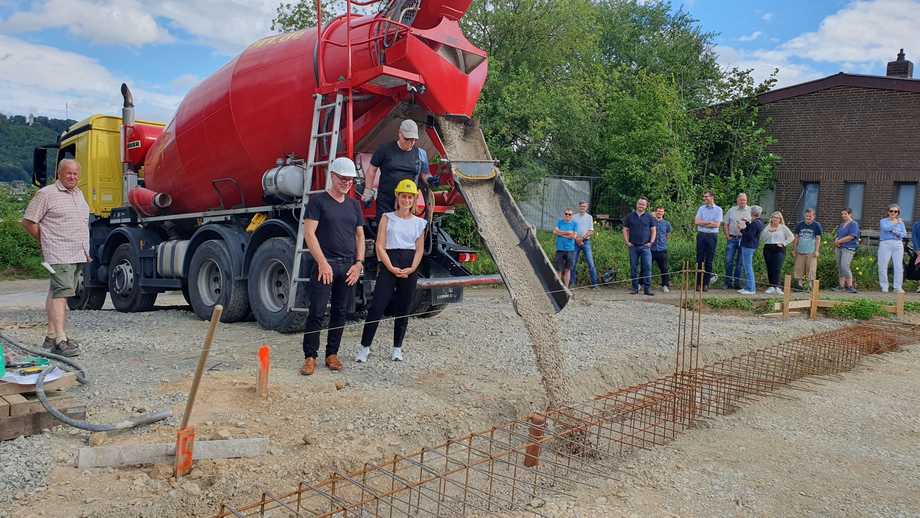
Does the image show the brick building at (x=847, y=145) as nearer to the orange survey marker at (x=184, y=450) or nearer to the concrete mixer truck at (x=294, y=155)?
the concrete mixer truck at (x=294, y=155)

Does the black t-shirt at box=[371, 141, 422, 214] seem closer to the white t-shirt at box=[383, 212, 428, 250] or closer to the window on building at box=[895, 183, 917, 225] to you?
the white t-shirt at box=[383, 212, 428, 250]

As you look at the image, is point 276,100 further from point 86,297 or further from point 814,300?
point 814,300

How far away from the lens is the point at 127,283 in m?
9.62

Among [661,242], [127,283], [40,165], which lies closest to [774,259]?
[661,242]

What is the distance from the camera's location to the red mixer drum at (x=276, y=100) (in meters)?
6.27

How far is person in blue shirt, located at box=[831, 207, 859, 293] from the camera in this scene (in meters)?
11.9

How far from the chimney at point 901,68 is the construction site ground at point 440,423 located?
17.4m

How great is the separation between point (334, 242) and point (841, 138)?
17.8 metres

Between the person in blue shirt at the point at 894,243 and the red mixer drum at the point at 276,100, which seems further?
the person in blue shirt at the point at 894,243

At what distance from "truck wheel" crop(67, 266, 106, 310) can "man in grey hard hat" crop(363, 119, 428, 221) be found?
21.4 feet

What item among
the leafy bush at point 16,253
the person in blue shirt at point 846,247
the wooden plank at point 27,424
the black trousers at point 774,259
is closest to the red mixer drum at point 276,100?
the wooden plank at point 27,424

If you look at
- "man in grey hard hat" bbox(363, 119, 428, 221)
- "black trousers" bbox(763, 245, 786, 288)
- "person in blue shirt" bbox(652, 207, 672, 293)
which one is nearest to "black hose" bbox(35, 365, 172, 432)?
"man in grey hard hat" bbox(363, 119, 428, 221)

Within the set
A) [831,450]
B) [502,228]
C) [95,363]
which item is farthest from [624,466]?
[95,363]

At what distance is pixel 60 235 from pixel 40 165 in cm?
622
